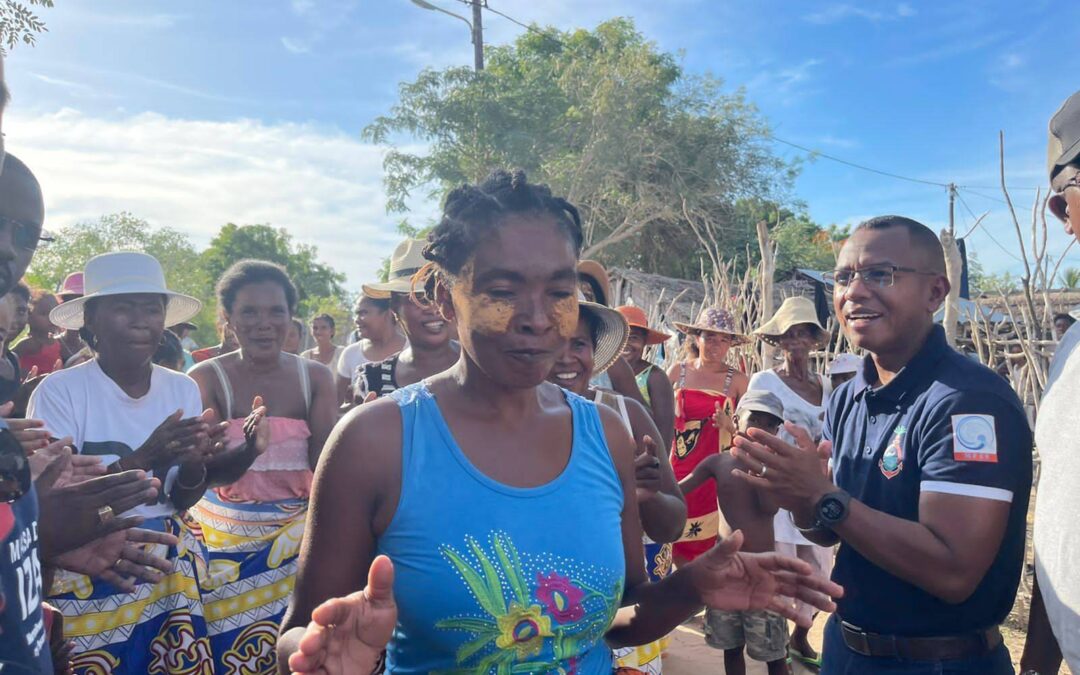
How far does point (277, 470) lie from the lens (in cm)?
368

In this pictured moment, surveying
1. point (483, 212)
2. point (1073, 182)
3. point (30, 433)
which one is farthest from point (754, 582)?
point (30, 433)

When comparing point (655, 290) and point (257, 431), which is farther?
point (655, 290)

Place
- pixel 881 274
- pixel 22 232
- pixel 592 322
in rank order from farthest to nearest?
pixel 592 322 < pixel 881 274 < pixel 22 232

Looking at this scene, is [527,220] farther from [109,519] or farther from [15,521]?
[109,519]

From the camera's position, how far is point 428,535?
153 cm

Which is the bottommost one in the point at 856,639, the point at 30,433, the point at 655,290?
the point at 856,639

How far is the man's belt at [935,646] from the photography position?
211 cm

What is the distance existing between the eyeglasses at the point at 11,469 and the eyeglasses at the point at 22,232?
475 millimetres

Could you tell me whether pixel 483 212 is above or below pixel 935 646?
above

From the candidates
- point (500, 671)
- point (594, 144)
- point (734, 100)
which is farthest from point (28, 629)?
point (734, 100)

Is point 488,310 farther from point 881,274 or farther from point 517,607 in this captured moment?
point 881,274

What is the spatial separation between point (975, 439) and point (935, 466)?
0.12 m

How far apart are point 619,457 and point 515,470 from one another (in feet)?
1.08

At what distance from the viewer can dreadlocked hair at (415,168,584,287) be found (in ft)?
5.66
